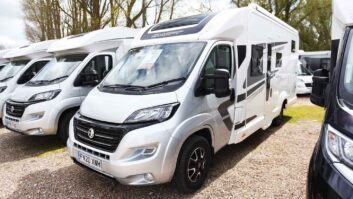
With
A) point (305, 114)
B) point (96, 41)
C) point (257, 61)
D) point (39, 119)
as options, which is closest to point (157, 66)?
point (257, 61)

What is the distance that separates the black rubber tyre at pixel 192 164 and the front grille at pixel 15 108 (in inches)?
155

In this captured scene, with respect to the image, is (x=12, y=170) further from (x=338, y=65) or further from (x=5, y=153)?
(x=338, y=65)

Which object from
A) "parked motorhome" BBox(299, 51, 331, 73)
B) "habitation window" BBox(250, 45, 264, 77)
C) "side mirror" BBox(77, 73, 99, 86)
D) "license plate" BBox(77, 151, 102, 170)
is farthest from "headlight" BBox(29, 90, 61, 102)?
"parked motorhome" BBox(299, 51, 331, 73)

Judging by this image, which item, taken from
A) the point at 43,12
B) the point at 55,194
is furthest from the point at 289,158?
the point at 43,12

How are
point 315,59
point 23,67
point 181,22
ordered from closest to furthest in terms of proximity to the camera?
point 181,22 → point 23,67 → point 315,59

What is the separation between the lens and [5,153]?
21.7ft

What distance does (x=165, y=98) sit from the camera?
4.04 metres

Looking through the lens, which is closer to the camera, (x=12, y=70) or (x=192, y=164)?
(x=192, y=164)

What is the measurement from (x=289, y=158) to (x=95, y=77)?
4375 mm

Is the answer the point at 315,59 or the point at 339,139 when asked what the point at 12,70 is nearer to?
the point at 339,139

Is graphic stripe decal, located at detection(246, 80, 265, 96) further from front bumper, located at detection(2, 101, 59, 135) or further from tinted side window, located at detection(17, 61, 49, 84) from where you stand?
tinted side window, located at detection(17, 61, 49, 84)

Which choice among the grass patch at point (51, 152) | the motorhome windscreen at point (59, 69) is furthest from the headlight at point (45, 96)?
the grass patch at point (51, 152)

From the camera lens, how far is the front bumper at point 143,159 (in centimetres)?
376

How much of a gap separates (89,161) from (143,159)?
0.85 meters
